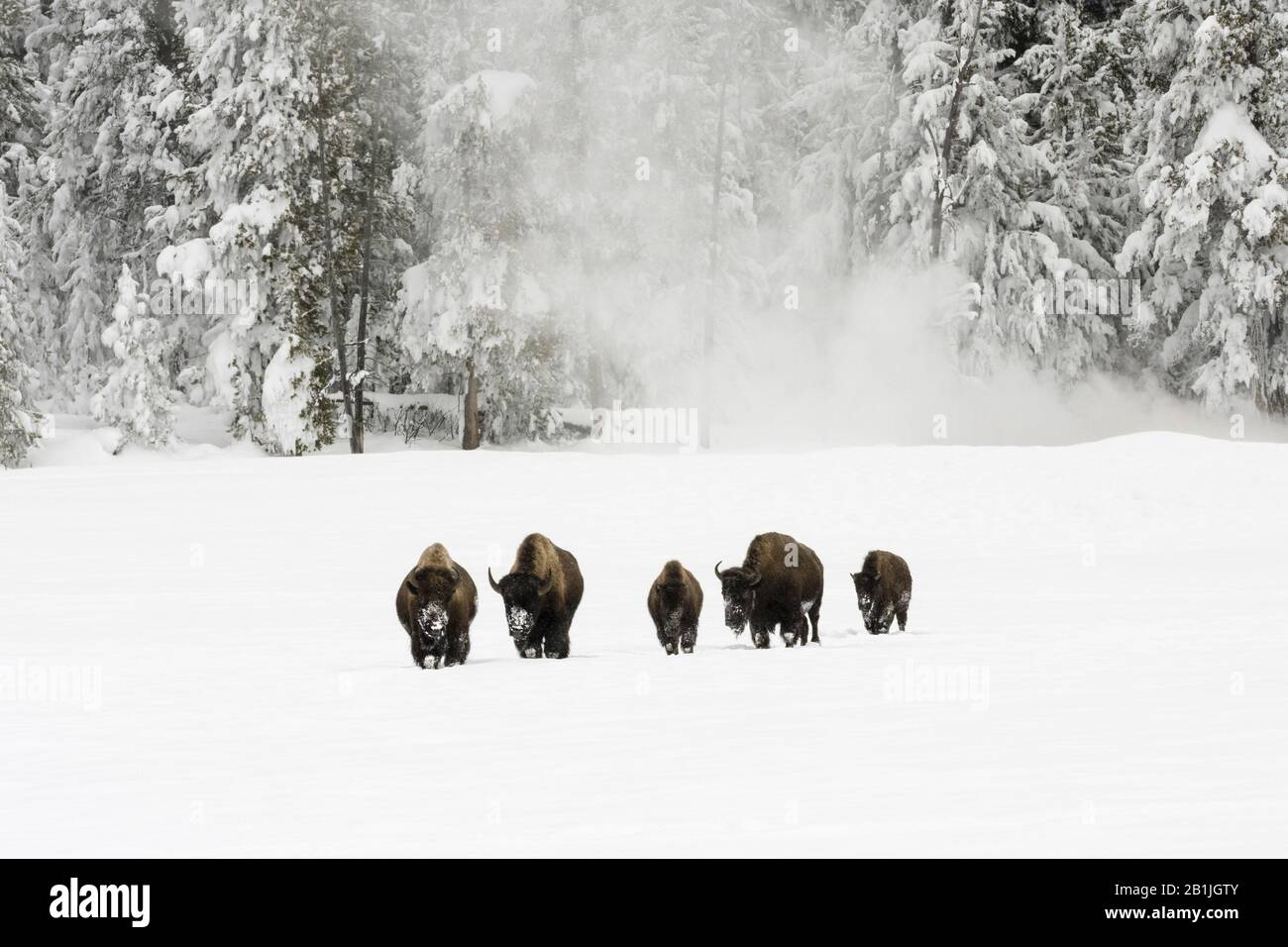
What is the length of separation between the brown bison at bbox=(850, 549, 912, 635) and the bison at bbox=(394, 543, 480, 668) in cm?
403

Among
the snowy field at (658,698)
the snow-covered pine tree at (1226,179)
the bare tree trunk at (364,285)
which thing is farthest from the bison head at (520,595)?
the snow-covered pine tree at (1226,179)

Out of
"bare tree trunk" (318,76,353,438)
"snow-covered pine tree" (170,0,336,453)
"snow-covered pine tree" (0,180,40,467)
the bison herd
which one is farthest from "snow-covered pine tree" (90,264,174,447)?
the bison herd

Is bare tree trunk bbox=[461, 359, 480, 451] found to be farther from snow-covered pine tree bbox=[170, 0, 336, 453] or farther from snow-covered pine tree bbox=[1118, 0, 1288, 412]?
snow-covered pine tree bbox=[1118, 0, 1288, 412]

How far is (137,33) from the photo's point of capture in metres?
46.3

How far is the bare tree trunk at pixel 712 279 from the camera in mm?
43031

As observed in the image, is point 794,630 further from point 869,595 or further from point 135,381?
point 135,381

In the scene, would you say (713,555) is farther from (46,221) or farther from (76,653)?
(46,221)

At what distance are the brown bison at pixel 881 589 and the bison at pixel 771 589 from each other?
1039 millimetres

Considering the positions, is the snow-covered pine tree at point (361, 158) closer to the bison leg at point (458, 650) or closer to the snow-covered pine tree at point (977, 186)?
the snow-covered pine tree at point (977, 186)

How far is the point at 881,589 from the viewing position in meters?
14.6

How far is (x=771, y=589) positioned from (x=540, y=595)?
220cm

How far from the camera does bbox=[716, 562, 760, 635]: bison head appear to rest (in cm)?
1314

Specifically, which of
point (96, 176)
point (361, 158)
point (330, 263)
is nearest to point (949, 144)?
point (361, 158)

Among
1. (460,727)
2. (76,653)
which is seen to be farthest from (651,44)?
(460,727)
